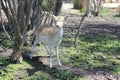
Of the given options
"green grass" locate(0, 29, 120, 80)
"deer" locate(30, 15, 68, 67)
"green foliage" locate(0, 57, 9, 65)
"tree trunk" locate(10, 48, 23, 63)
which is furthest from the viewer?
"green foliage" locate(0, 57, 9, 65)

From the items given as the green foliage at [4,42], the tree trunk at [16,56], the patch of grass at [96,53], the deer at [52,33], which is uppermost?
the deer at [52,33]

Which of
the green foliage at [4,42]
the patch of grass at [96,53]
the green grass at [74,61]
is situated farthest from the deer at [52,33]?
the green foliage at [4,42]

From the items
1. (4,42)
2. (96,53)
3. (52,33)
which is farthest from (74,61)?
(4,42)

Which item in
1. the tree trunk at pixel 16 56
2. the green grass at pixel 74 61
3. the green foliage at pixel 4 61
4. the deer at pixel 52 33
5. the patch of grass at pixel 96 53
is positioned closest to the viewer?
the green grass at pixel 74 61

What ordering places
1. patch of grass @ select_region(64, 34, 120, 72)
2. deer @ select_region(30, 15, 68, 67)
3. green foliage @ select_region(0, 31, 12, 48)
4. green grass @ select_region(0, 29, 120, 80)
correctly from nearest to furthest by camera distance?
green grass @ select_region(0, 29, 120, 80) → deer @ select_region(30, 15, 68, 67) → patch of grass @ select_region(64, 34, 120, 72) → green foliage @ select_region(0, 31, 12, 48)

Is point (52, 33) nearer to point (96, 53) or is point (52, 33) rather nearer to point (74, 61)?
point (74, 61)

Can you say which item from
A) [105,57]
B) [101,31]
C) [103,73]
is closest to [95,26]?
[101,31]

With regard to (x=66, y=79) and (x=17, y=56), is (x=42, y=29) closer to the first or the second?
(x=17, y=56)

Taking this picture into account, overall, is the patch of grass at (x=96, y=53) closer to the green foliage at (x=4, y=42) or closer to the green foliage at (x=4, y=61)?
the green foliage at (x=4, y=61)

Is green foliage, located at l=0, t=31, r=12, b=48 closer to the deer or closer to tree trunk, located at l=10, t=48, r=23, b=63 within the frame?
tree trunk, located at l=10, t=48, r=23, b=63

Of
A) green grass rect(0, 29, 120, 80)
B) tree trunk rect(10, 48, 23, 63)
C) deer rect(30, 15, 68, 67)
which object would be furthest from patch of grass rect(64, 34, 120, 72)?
tree trunk rect(10, 48, 23, 63)

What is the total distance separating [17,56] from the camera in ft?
22.7

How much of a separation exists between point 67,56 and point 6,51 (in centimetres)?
136

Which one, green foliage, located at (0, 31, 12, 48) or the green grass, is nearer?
the green grass
